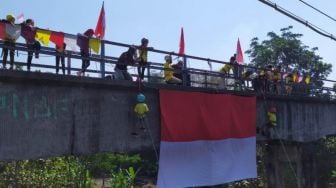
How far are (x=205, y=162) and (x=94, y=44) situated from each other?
15.3 ft

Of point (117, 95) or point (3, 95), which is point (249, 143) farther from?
point (3, 95)

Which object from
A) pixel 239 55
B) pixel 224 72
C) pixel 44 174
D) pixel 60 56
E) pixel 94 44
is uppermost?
pixel 239 55

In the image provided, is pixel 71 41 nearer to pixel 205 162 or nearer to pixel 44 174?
pixel 205 162

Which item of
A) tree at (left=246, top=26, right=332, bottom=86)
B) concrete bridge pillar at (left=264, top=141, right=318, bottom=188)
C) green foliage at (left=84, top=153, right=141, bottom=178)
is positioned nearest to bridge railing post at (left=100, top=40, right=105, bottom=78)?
concrete bridge pillar at (left=264, top=141, right=318, bottom=188)

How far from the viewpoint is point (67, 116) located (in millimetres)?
11062

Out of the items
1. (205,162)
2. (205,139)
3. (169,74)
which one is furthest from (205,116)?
(169,74)

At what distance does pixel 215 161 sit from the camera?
14820 mm

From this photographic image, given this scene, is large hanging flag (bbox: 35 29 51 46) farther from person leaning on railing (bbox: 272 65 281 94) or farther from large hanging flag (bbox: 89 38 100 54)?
person leaning on railing (bbox: 272 65 281 94)

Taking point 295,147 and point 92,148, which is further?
point 295,147

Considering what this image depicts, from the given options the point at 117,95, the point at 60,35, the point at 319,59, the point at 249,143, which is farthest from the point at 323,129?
the point at 319,59

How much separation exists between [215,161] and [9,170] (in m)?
12.3

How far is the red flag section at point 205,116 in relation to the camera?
1347 cm

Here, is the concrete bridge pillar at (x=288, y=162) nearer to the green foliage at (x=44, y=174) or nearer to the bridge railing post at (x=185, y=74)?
the bridge railing post at (x=185, y=74)

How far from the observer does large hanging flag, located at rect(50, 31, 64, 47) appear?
11.3 meters
